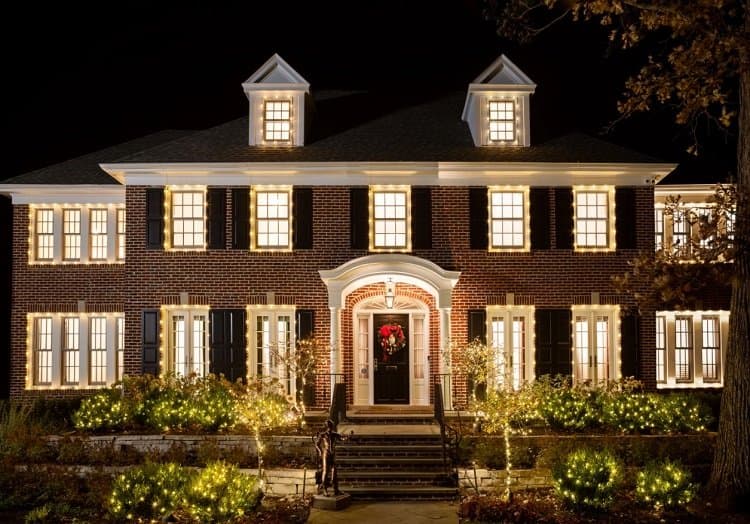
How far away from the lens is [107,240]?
2059 centimetres

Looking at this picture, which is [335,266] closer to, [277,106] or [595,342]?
[277,106]

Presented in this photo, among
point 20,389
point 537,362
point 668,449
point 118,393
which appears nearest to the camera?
point 668,449

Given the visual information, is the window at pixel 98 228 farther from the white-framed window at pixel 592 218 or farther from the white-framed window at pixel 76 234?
the white-framed window at pixel 592 218

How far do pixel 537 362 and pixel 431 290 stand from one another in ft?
10.7

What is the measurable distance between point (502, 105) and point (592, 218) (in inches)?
146

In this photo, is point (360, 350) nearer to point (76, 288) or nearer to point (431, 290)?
point (431, 290)

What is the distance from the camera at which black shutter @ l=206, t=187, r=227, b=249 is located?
61.3 ft

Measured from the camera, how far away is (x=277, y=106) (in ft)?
63.2

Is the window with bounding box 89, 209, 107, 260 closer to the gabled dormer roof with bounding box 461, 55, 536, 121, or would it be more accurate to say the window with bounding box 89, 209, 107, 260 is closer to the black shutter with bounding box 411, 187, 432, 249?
the black shutter with bounding box 411, 187, 432, 249

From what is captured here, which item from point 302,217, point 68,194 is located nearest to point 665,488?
point 302,217

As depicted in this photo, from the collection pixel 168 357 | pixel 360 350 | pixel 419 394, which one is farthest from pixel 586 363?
pixel 168 357

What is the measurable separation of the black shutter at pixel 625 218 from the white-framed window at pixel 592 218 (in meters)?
0.22

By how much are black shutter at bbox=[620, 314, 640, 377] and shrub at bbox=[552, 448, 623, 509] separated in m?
6.86

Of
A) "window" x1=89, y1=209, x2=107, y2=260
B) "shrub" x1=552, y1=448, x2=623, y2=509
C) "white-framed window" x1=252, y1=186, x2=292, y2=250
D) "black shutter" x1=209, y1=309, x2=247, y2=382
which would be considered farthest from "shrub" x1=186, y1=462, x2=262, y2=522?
"window" x1=89, y1=209, x2=107, y2=260
